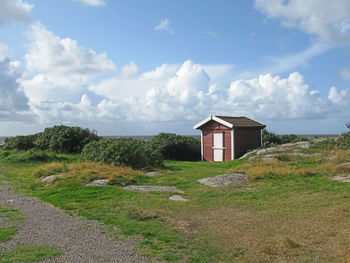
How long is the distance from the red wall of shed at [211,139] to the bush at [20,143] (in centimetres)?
1540

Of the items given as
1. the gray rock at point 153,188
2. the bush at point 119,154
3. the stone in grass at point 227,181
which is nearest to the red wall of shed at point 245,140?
the bush at point 119,154

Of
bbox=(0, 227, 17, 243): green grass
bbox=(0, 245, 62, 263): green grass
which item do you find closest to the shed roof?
bbox=(0, 227, 17, 243): green grass

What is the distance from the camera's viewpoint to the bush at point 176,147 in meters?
28.5

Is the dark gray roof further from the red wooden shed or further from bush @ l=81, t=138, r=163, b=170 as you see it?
bush @ l=81, t=138, r=163, b=170

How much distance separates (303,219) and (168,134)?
22.9m

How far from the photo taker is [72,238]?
252 inches

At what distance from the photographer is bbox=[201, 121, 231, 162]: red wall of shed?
82.7 ft

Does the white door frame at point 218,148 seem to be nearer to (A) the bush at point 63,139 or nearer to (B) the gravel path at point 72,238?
(A) the bush at point 63,139

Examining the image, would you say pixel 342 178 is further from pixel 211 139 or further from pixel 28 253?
pixel 211 139

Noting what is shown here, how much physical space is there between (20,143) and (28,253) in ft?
87.3

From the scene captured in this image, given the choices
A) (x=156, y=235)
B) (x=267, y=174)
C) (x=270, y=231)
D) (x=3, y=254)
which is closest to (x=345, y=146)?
(x=267, y=174)

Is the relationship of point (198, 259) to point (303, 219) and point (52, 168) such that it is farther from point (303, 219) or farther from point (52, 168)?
point (52, 168)

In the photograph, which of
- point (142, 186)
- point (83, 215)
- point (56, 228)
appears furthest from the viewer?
point (142, 186)

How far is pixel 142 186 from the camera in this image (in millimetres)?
12250
